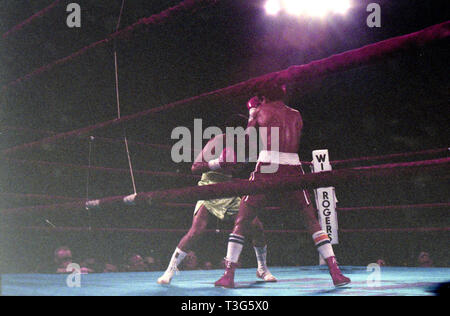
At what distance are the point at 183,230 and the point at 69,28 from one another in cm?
193

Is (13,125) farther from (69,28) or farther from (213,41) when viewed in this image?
(213,41)

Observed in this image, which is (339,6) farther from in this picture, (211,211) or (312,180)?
(312,180)

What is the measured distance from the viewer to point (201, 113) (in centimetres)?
457

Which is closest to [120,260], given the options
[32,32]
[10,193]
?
[10,193]

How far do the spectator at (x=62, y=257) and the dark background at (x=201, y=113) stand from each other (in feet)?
0.28

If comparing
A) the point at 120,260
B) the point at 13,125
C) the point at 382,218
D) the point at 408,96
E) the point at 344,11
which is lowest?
the point at 120,260

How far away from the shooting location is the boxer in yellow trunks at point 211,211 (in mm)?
2194

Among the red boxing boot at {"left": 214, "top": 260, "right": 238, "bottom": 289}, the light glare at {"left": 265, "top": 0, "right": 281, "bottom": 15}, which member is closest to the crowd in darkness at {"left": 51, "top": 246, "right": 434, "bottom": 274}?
the red boxing boot at {"left": 214, "top": 260, "right": 238, "bottom": 289}

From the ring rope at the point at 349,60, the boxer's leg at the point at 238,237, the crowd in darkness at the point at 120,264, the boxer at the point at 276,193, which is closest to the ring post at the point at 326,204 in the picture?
the crowd in darkness at the point at 120,264

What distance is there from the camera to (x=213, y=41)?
473cm

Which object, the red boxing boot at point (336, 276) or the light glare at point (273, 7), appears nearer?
the red boxing boot at point (336, 276)

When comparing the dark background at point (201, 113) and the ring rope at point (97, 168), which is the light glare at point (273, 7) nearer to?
the dark background at point (201, 113)

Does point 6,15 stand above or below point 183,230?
above

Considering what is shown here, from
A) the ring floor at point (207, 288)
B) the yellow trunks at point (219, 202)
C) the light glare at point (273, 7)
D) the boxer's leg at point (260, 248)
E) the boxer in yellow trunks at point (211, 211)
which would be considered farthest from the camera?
the light glare at point (273, 7)
